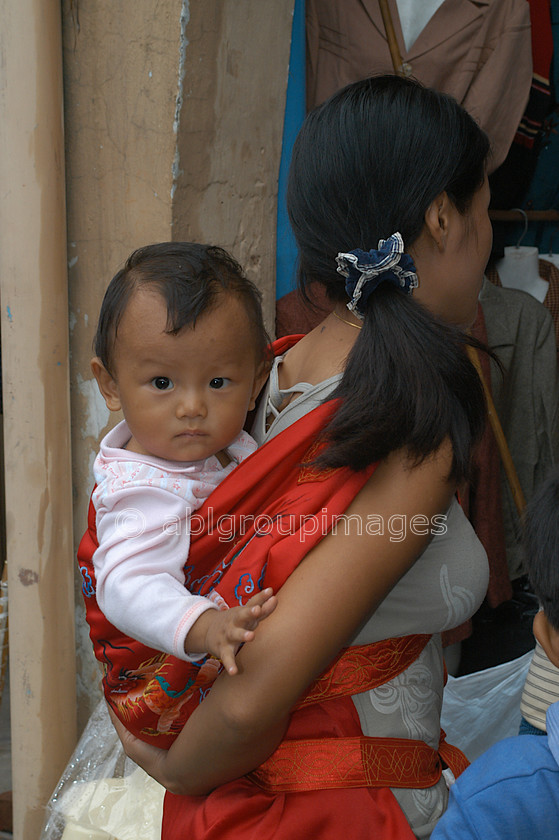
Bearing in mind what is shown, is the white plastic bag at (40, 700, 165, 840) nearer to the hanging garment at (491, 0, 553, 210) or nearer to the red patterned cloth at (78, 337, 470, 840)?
Result: the red patterned cloth at (78, 337, 470, 840)

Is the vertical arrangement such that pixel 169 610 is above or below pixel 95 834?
above

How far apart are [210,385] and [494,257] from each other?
9.26 feet

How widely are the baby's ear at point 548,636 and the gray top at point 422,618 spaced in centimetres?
22

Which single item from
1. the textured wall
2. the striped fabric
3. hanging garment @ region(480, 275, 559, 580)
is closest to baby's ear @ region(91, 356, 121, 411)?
the textured wall

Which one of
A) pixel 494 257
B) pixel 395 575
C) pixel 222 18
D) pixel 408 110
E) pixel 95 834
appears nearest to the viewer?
pixel 395 575

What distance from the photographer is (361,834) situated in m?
1.15

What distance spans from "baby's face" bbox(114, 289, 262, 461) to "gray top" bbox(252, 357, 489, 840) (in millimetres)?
131

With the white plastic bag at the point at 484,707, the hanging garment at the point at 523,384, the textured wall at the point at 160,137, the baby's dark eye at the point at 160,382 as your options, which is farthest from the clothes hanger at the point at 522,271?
the baby's dark eye at the point at 160,382

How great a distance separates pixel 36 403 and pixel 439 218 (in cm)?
151

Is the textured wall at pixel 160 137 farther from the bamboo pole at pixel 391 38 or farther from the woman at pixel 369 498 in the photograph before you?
the woman at pixel 369 498

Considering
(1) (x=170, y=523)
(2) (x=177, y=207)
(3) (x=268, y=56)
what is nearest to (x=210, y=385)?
(1) (x=170, y=523)

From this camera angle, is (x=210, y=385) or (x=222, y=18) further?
(x=222, y=18)

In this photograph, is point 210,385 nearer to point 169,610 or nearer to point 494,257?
point 169,610

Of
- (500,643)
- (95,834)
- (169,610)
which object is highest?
(169,610)
